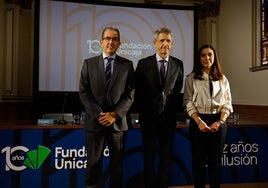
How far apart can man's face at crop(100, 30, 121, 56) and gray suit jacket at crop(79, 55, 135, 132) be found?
7cm

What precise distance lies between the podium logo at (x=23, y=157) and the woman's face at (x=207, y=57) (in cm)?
146

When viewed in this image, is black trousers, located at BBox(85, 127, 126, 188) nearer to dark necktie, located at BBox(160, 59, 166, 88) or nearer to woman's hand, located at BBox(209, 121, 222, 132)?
dark necktie, located at BBox(160, 59, 166, 88)

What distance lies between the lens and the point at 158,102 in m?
2.04

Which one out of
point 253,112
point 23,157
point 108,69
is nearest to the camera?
point 108,69

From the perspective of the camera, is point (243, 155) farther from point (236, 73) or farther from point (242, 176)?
point (236, 73)

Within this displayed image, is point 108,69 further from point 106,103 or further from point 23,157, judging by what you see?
point 23,157

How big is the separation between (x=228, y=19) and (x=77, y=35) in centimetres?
269

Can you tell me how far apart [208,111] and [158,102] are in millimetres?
408

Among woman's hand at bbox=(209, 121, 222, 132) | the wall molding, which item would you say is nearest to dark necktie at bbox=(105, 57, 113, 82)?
woman's hand at bbox=(209, 121, 222, 132)

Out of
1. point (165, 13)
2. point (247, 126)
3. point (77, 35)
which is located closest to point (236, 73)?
point (165, 13)

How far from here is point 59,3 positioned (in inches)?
188

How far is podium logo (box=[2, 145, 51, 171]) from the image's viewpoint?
7.88 ft

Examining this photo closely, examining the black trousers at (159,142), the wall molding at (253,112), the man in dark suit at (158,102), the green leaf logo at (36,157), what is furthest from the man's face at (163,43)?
the wall molding at (253,112)

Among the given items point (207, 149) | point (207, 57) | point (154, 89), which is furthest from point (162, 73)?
point (207, 149)
